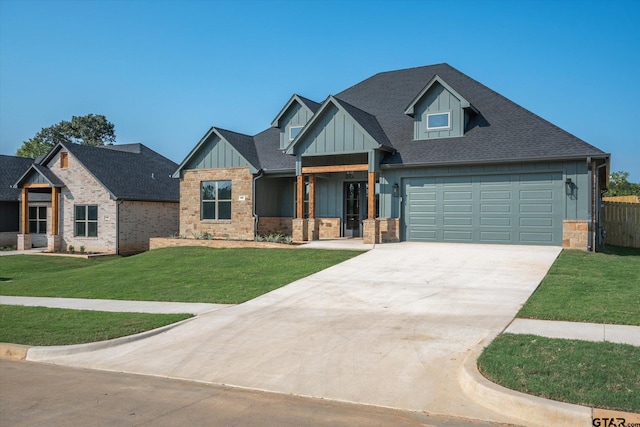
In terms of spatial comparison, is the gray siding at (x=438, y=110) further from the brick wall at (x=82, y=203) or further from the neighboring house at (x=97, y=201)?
the brick wall at (x=82, y=203)

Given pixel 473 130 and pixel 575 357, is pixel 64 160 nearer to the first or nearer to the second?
pixel 473 130

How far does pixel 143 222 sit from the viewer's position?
→ 94.7ft

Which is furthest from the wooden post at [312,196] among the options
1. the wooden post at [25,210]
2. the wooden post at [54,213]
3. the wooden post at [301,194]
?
the wooden post at [25,210]

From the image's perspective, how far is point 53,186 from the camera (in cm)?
2833

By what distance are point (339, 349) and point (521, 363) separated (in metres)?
2.62

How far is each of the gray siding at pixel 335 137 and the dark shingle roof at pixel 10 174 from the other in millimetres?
20684

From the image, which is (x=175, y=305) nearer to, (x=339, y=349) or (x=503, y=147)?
(x=339, y=349)

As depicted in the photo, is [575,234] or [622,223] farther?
[622,223]

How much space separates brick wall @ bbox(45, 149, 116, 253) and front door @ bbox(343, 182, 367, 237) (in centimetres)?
1237

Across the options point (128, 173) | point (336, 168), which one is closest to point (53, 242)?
point (128, 173)

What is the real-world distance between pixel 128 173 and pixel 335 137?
14.8m

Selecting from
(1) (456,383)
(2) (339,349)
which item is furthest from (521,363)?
(2) (339,349)

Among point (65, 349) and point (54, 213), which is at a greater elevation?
point (54, 213)

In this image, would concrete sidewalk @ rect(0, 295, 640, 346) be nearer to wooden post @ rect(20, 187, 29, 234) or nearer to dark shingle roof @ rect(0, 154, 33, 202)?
wooden post @ rect(20, 187, 29, 234)
